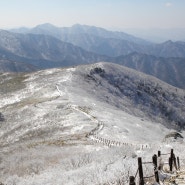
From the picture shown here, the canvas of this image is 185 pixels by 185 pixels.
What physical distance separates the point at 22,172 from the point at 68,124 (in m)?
35.1

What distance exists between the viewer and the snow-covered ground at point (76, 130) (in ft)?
90.2

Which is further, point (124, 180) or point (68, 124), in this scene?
point (68, 124)

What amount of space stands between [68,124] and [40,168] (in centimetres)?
3456

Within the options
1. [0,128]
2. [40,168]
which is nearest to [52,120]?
[0,128]

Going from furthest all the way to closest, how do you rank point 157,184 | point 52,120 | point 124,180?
point 52,120
point 124,180
point 157,184

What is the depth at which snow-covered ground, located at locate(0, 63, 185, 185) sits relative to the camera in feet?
90.2

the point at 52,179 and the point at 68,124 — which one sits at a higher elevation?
the point at 52,179

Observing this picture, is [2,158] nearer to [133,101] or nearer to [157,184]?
[157,184]

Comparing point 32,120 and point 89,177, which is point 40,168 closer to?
point 89,177

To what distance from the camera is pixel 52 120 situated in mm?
76438

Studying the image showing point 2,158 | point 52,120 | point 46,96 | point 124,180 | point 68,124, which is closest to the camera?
point 124,180

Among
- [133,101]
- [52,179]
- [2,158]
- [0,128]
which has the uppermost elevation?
[52,179]

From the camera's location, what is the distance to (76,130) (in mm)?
64938

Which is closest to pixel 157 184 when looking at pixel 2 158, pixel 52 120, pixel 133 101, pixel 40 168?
pixel 40 168
